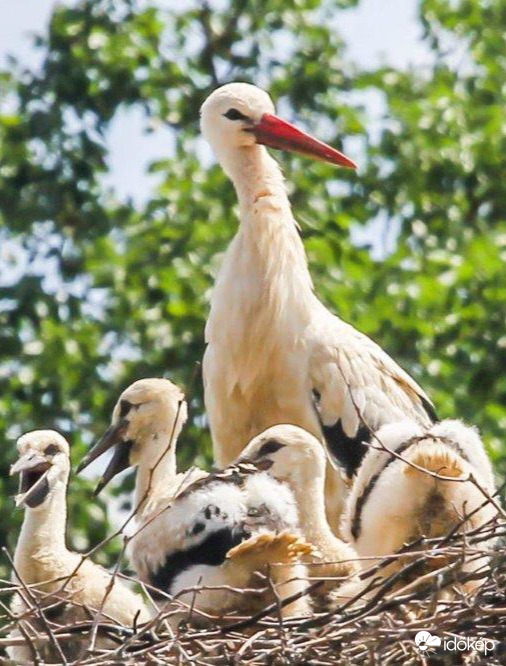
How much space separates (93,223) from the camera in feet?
40.8

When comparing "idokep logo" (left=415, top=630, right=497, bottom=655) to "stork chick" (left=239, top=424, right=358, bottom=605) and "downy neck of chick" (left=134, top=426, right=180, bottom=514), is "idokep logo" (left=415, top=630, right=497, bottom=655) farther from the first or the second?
"downy neck of chick" (left=134, top=426, right=180, bottom=514)

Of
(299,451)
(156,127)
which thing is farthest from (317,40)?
(299,451)

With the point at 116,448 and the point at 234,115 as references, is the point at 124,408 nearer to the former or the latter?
the point at 116,448

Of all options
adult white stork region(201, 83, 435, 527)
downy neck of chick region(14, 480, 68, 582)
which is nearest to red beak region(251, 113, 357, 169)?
adult white stork region(201, 83, 435, 527)

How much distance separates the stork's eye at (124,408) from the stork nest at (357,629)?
56.9 inches

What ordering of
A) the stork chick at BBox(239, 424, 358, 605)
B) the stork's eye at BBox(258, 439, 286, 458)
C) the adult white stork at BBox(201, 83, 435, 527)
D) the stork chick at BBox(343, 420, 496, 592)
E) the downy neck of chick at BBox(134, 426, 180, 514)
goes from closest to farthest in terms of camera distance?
1. the stork chick at BBox(343, 420, 496, 592)
2. the stork chick at BBox(239, 424, 358, 605)
3. the stork's eye at BBox(258, 439, 286, 458)
4. the downy neck of chick at BBox(134, 426, 180, 514)
5. the adult white stork at BBox(201, 83, 435, 527)

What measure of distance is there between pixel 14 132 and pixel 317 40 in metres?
2.05

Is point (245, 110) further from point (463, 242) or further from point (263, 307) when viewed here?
point (463, 242)

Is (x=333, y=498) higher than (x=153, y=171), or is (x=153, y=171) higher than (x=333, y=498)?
(x=153, y=171)

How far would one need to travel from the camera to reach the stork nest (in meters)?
6.34

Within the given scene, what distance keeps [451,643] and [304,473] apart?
3.17 ft

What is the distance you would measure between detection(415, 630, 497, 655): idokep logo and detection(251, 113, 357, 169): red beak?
8.58ft

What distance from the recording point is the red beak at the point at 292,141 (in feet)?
28.2

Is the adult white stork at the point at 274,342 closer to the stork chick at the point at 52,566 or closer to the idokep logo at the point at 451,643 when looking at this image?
the stork chick at the point at 52,566
